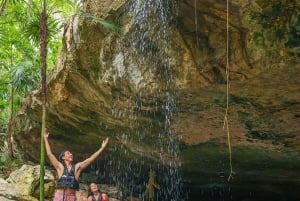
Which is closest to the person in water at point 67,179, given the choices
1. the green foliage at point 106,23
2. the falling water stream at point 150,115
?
the falling water stream at point 150,115

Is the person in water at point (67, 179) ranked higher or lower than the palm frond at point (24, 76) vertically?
lower

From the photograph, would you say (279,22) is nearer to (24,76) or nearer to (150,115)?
(150,115)

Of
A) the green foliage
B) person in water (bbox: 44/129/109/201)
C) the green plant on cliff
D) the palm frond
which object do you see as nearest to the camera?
the green plant on cliff

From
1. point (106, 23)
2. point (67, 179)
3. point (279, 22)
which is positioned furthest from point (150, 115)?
point (279, 22)

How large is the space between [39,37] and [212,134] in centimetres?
367

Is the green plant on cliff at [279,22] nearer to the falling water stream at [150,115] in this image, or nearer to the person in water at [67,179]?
the falling water stream at [150,115]

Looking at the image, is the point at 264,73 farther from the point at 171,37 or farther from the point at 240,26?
the point at 171,37

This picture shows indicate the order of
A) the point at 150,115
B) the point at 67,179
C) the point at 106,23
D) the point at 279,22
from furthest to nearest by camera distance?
the point at 150,115 → the point at 67,179 → the point at 106,23 → the point at 279,22

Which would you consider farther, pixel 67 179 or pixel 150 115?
pixel 150 115

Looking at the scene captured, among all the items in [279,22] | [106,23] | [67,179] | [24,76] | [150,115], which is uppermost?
[106,23]

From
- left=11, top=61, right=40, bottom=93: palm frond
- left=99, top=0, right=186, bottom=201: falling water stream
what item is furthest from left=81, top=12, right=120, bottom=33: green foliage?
left=11, top=61, right=40, bottom=93: palm frond

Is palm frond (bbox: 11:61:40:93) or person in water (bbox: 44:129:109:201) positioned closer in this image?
person in water (bbox: 44:129:109:201)

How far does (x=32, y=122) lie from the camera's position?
10102 mm

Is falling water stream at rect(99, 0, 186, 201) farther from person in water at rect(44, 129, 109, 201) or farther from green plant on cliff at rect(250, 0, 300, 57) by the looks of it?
person in water at rect(44, 129, 109, 201)
